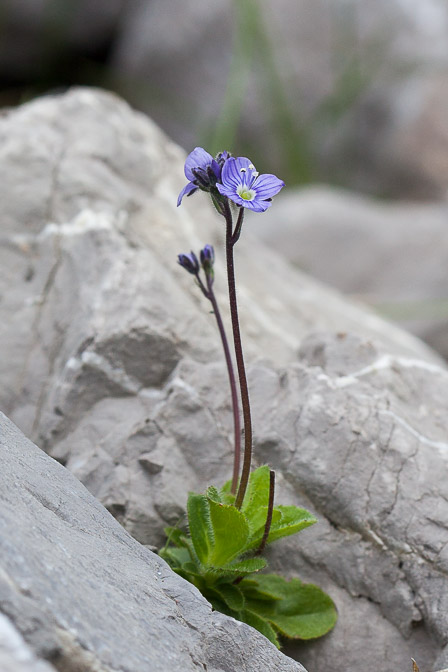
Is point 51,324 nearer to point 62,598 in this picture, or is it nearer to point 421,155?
point 62,598

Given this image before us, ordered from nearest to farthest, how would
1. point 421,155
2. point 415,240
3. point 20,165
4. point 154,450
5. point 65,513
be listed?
point 65,513
point 154,450
point 20,165
point 415,240
point 421,155

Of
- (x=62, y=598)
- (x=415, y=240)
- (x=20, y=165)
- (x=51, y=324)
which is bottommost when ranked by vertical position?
(x=62, y=598)

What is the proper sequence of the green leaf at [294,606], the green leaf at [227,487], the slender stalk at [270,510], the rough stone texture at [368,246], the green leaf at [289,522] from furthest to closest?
the rough stone texture at [368,246], the green leaf at [227,487], the green leaf at [294,606], the green leaf at [289,522], the slender stalk at [270,510]

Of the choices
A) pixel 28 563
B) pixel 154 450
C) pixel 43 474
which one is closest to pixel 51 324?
pixel 154 450

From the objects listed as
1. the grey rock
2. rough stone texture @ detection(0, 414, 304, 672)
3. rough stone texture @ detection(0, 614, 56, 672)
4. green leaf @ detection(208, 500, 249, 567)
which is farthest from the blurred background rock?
rough stone texture @ detection(0, 614, 56, 672)

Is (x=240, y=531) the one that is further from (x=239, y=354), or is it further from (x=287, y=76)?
(x=287, y=76)

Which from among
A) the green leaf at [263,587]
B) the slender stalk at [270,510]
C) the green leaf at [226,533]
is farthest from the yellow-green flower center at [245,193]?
the green leaf at [263,587]

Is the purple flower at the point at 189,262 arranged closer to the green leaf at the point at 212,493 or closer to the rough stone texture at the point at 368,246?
the green leaf at the point at 212,493
